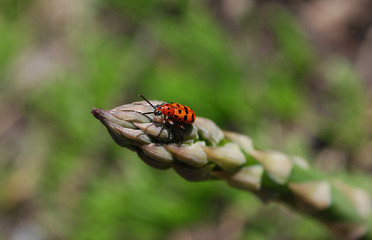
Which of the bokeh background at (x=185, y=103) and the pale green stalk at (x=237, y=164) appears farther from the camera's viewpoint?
the bokeh background at (x=185, y=103)

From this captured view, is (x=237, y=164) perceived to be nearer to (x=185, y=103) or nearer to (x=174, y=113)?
(x=174, y=113)

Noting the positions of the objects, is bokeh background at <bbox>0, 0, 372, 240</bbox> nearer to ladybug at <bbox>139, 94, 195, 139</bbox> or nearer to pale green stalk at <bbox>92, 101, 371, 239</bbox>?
pale green stalk at <bbox>92, 101, 371, 239</bbox>

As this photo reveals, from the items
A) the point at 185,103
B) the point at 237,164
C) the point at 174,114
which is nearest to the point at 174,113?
the point at 174,114

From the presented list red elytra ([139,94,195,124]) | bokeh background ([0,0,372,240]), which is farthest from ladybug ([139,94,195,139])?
bokeh background ([0,0,372,240])

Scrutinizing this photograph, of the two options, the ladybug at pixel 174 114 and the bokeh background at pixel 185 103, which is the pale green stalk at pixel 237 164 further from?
the bokeh background at pixel 185 103

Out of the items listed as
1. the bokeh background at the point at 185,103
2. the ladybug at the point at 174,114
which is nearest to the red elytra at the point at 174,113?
the ladybug at the point at 174,114

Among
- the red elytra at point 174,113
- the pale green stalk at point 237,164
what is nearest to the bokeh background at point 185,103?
the pale green stalk at point 237,164

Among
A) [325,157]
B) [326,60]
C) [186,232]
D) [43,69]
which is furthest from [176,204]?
[43,69]

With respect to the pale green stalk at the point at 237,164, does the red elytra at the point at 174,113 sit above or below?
above

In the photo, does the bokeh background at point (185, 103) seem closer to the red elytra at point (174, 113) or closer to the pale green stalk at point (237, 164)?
the pale green stalk at point (237, 164)
